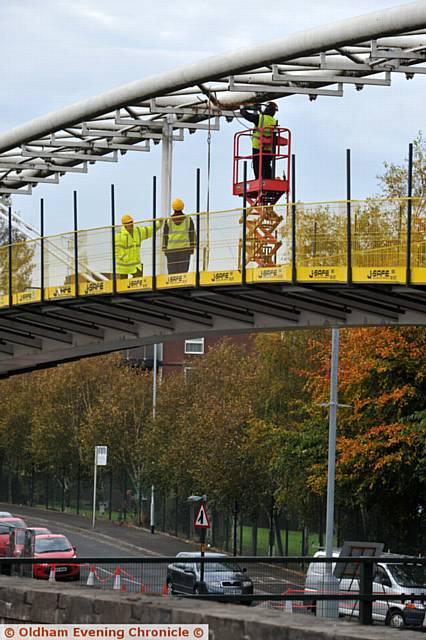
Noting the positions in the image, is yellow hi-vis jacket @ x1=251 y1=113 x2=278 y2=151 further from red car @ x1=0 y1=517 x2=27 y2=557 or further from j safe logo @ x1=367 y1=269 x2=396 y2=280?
red car @ x1=0 y1=517 x2=27 y2=557

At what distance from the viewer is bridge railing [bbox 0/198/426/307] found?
27.8m

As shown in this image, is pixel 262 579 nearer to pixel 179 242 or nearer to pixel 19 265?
pixel 179 242

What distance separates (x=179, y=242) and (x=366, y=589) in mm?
16923

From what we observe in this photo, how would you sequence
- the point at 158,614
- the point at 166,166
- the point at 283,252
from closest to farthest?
the point at 158,614, the point at 283,252, the point at 166,166

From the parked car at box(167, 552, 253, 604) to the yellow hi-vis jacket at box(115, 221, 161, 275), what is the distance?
1642 centimetres

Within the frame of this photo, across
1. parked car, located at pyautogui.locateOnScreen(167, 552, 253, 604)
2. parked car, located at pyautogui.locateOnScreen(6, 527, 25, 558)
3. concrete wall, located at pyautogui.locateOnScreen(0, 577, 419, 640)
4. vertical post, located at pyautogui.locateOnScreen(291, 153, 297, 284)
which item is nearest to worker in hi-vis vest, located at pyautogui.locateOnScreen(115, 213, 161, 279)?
vertical post, located at pyautogui.locateOnScreen(291, 153, 297, 284)

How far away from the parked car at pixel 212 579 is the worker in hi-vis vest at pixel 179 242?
15159mm

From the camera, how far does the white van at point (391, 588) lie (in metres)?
15.9

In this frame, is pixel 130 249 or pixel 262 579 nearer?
pixel 262 579

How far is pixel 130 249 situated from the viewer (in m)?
32.9

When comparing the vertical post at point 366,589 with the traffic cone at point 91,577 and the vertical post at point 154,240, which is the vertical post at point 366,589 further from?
the vertical post at point 154,240

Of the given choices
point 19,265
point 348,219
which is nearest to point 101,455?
point 19,265

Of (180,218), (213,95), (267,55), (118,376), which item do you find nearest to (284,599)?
(180,218)

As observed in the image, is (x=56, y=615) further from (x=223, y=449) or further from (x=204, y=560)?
(x=223, y=449)
